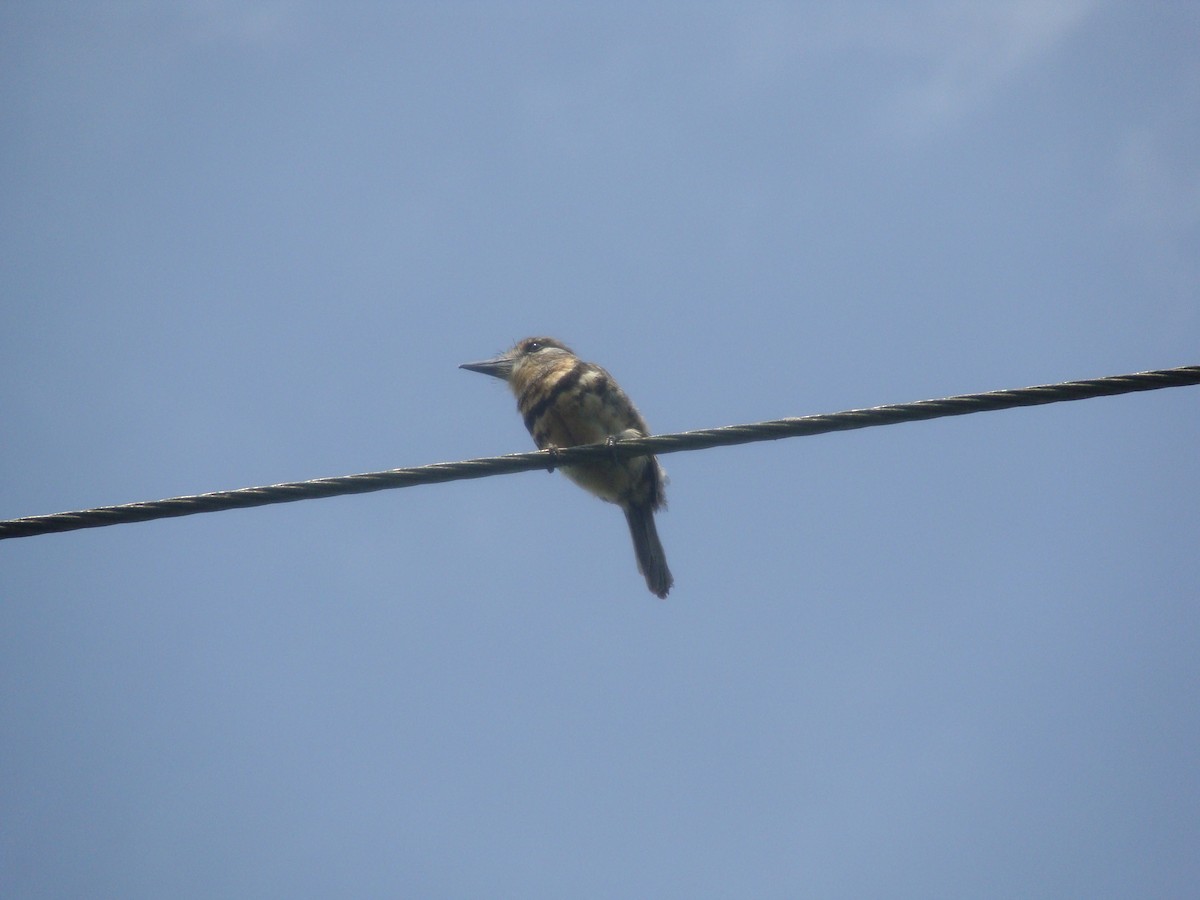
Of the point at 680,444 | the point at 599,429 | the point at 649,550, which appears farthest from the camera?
the point at 649,550

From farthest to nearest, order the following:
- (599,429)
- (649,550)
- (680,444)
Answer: (649,550), (599,429), (680,444)

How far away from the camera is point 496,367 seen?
23.7 ft

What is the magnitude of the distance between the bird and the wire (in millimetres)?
1924

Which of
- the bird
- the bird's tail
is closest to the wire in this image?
the bird

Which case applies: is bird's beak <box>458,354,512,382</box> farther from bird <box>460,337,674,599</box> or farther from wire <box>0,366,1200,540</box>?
wire <box>0,366,1200,540</box>

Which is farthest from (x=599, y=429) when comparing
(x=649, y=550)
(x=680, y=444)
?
(x=680, y=444)

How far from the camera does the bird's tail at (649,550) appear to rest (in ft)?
21.2

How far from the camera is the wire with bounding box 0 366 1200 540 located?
341cm

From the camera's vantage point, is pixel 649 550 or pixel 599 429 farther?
pixel 649 550

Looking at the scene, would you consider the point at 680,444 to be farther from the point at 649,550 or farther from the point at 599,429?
the point at 649,550

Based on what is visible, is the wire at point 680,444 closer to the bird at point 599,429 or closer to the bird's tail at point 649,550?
the bird at point 599,429

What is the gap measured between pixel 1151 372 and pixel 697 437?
1406 mm

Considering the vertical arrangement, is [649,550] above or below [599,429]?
below

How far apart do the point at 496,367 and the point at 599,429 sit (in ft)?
4.94
